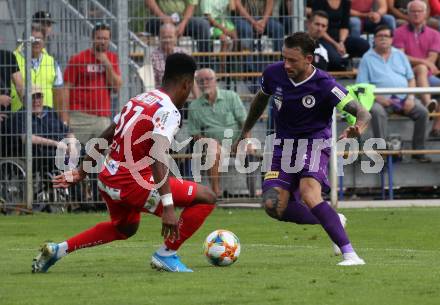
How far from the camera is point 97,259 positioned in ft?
39.7

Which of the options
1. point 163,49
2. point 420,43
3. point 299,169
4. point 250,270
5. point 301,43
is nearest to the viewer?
point 250,270

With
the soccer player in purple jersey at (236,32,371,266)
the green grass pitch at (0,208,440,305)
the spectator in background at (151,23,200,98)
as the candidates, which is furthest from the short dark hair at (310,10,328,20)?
the soccer player in purple jersey at (236,32,371,266)

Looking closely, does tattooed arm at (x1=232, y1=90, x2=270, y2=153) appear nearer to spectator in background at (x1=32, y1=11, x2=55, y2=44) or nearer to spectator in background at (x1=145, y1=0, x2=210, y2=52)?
spectator in background at (x1=145, y1=0, x2=210, y2=52)

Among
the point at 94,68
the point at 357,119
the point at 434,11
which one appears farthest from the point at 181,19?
the point at 357,119

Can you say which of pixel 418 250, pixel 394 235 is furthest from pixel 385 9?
pixel 418 250

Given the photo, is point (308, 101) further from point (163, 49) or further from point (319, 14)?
point (319, 14)

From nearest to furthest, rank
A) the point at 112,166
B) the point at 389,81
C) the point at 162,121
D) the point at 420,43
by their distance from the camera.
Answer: the point at 162,121
the point at 112,166
the point at 389,81
the point at 420,43

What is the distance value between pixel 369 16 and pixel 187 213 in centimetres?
1352

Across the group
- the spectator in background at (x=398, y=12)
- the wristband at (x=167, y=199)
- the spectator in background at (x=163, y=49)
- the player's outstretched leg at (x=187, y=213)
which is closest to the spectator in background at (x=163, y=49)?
the spectator in background at (x=163, y=49)

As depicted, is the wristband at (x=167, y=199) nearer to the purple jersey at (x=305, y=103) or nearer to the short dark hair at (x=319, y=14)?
the purple jersey at (x=305, y=103)

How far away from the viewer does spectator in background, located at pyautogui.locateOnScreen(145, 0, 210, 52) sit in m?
19.3

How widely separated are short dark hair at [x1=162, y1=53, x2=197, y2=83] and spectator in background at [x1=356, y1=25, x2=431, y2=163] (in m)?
10.1

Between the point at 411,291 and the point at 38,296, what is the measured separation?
2722 mm

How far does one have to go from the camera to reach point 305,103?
38.0 ft
